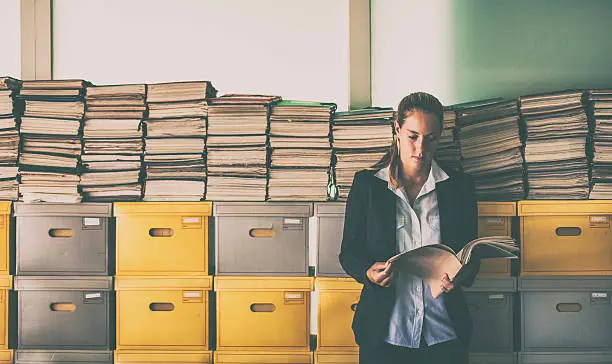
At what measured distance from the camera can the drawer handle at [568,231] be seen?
217 centimetres

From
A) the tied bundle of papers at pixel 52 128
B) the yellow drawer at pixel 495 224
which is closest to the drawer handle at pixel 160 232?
the tied bundle of papers at pixel 52 128

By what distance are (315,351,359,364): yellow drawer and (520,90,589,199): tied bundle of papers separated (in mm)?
969

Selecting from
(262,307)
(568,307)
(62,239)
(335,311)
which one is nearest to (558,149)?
(568,307)

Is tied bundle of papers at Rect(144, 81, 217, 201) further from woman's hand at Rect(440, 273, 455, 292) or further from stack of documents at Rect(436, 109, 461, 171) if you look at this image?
woman's hand at Rect(440, 273, 455, 292)

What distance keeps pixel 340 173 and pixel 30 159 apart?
1319mm

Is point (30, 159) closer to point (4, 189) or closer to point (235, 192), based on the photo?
point (4, 189)

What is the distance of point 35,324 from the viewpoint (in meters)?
2.20

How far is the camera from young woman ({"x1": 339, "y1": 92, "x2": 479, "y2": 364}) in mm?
1605

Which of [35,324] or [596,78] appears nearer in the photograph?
[35,324]

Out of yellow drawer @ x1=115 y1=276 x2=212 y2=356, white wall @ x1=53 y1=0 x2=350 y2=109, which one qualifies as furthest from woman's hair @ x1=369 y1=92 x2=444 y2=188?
white wall @ x1=53 y1=0 x2=350 y2=109

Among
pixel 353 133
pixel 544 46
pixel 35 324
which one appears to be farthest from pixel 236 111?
pixel 544 46

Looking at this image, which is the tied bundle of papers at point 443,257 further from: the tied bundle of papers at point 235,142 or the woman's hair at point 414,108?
the tied bundle of papers at point 235,142

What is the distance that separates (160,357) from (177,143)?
88cm

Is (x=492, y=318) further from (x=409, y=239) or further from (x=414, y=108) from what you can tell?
(x=414, y=108)
